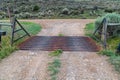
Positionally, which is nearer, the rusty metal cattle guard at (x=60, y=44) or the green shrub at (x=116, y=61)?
the green shrub at (x=116, y=61)

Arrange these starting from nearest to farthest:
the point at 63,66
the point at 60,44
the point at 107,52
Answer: the point at 63,66
the point at 107,52
the point at 60,44

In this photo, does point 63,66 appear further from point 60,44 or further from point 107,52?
point 60,44

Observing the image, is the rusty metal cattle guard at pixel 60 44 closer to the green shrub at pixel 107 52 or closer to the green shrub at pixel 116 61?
the green shrub at pixel 107 52

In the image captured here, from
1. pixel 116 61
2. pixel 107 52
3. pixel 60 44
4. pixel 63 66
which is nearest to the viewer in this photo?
pixel 63 66

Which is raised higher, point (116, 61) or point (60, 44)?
point (116, 61)

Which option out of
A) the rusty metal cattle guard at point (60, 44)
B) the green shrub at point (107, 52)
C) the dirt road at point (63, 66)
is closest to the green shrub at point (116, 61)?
the dirt road at point (63, 66)

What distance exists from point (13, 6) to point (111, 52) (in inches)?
1005

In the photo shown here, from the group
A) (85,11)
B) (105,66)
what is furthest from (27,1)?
(105,66)

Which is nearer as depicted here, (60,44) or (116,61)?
(116,61)

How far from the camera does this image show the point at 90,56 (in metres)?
11.0

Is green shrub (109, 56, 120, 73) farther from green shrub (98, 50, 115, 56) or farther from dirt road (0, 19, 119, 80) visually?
green shrub (98, 50, 115, 56)

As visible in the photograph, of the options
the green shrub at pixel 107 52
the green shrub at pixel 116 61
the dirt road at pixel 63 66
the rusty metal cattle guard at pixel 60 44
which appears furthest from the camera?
the rusty metal cattle guard at pixel 60 44

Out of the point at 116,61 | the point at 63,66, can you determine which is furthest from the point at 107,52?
the point at 63,66

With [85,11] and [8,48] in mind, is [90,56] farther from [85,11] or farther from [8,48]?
[85,11]
